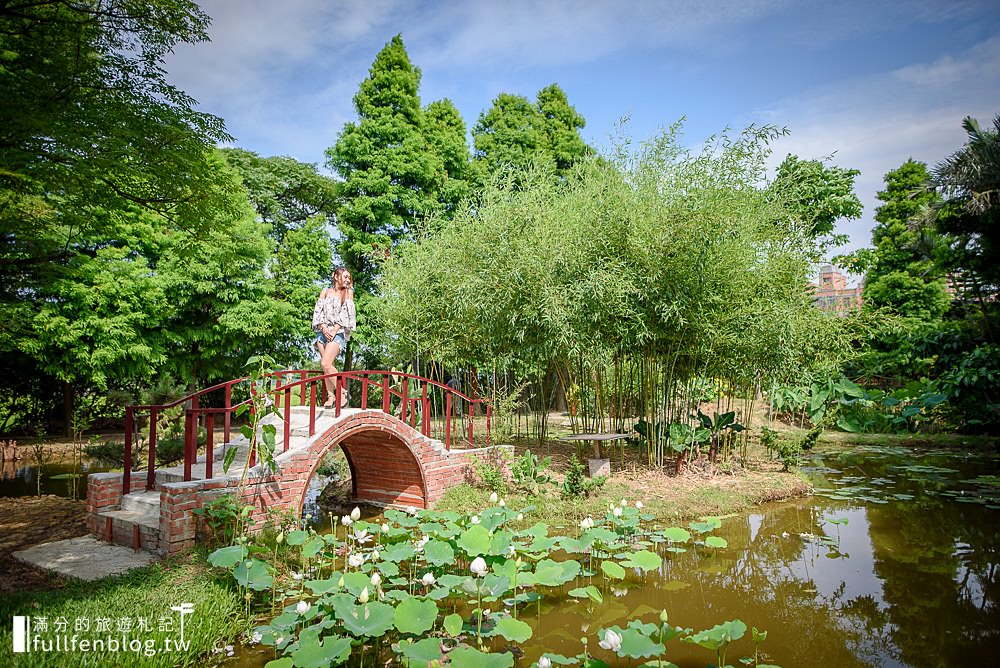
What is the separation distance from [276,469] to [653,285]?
205 inches

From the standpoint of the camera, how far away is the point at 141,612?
3.78 m

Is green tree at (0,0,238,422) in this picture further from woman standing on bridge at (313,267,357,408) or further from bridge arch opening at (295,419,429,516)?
bridge arch opening at (295,419,429,516)

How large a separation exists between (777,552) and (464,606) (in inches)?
143

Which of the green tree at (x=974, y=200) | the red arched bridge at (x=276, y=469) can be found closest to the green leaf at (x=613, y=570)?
the red arched bridge at (x=276, y=469)

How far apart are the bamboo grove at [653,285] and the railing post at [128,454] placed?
4874 mm

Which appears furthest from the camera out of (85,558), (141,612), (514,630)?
(85,558)

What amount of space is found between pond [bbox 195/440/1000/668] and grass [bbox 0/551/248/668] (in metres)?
0.36

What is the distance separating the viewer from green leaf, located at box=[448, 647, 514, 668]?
2.88 m

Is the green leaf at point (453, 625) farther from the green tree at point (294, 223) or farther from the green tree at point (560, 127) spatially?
the green tree at point (560, 127)

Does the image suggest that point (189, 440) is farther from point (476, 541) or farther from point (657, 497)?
point (657, 497)

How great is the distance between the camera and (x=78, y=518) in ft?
21.6

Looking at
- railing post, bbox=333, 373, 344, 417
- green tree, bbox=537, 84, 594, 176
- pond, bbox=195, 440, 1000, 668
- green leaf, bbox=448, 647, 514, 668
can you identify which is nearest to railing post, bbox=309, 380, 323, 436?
railing post, bbox=333, 373, 344, 417

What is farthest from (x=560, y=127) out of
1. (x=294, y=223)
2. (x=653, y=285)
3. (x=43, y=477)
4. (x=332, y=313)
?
(x=43, y=477)

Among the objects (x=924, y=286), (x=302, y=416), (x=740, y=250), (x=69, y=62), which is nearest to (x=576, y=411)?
(x=740, y=250)
